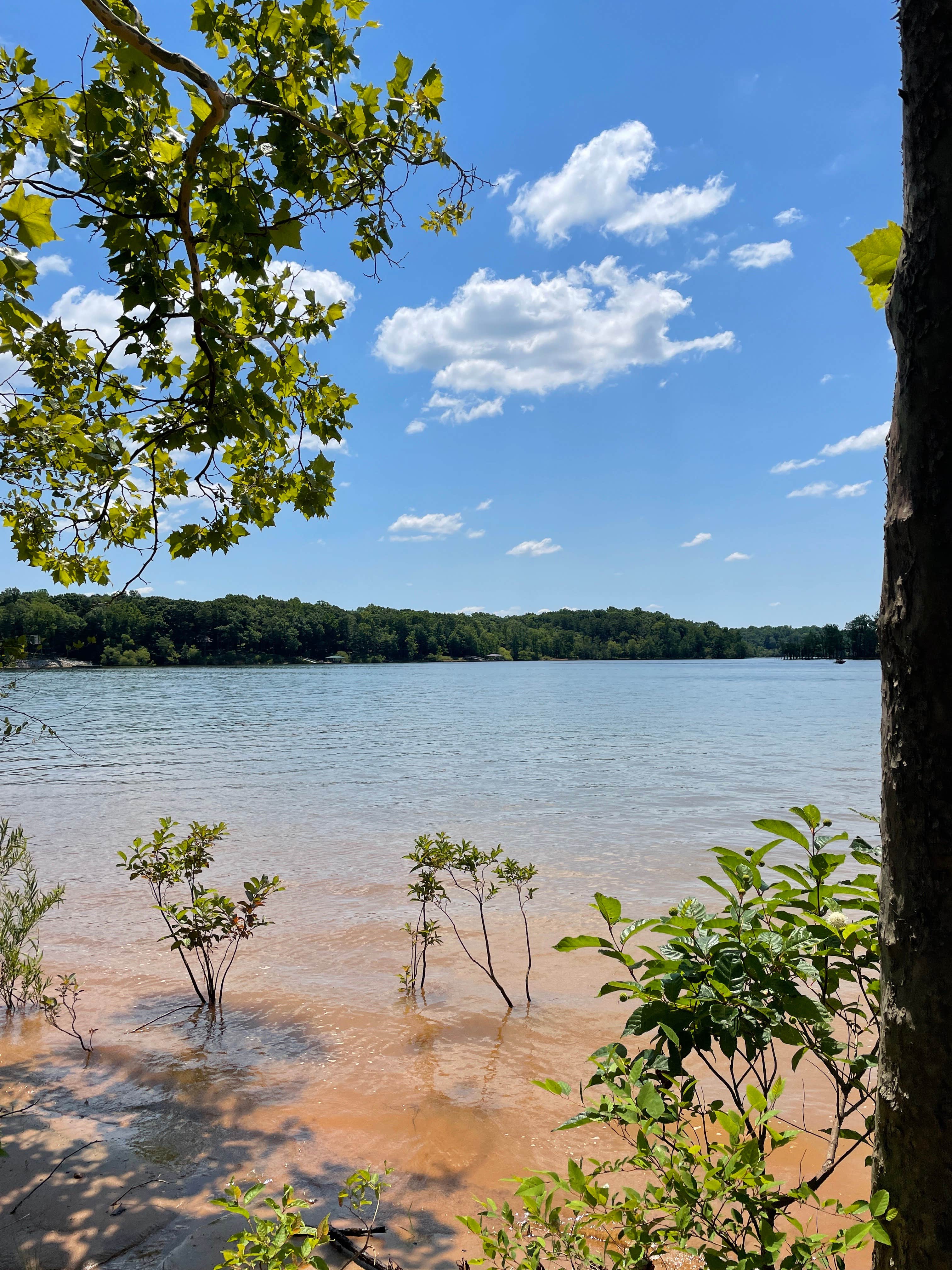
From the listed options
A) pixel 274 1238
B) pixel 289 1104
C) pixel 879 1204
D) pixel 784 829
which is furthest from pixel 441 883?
pixel 879 1204

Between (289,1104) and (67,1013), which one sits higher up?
(289,1104)

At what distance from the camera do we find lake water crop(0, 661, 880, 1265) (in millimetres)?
4629

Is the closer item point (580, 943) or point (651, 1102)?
point (651, 1102)

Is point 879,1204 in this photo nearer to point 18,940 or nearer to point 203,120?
point 203,120

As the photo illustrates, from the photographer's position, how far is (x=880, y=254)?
1770 mm

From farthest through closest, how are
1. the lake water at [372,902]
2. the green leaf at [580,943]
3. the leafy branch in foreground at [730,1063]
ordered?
1. the lake water at [372,902]
2. the green leaf at [580,943]
3. the leafy branch in foreground at [730,1063]

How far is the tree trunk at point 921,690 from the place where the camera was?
133cm

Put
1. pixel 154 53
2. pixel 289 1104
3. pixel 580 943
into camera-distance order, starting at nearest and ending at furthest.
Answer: pixel 580 943, pixel 154 53, pixel 289 1104

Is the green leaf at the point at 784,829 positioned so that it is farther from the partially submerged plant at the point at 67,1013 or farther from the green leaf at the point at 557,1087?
the partially submerged plant at the point at 67,1013

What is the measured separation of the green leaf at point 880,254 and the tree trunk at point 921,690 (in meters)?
0.32

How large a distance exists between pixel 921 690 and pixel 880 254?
44.0 inches

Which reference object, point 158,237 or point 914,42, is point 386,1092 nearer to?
point 158,237

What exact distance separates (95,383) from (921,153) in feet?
16.2

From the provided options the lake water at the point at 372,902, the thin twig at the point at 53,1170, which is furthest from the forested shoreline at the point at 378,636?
the thin twig at the point at 53,1170
